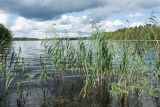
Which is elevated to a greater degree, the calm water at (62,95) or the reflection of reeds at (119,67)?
the reflection of reeds at (119,67)

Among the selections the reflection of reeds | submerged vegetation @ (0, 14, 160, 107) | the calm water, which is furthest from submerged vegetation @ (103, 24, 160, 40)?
the calm water

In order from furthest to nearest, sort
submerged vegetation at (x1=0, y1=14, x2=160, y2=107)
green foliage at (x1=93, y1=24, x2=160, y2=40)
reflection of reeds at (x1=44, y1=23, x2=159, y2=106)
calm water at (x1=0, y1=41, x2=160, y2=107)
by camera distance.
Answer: calm water at (x1=0, y1=41, x2=160, y2=107) < green foliage at (x1=93, y1=24, x2=160, y2=40) < submerged vegetation at (x1=0, y1=14, x2=160, y2=107) < reflection of reeds at (x1=44, y1=23, x2=159, y2=106)

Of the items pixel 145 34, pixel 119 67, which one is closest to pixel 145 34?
pixel 145 34

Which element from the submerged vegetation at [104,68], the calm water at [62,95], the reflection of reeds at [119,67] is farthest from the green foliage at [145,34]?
the calm water at [62,95]

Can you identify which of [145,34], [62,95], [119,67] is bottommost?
[62,95]

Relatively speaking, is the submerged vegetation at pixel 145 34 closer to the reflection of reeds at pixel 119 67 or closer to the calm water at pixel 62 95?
the reflection of reeds at pixel 119 67

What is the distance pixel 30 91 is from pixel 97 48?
4646 mm

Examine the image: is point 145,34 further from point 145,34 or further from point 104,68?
point 104,68

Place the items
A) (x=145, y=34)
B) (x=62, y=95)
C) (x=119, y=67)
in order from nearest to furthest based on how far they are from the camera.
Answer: (x=145, y=34)
(x=119, y=67)
(x=62, y=95)

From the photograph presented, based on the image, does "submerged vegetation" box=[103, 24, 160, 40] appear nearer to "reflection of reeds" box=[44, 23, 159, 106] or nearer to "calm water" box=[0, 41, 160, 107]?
"reflection of reeds" box=[44, 23, 159, 106]

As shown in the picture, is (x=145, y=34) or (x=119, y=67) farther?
(x=119, y=67)

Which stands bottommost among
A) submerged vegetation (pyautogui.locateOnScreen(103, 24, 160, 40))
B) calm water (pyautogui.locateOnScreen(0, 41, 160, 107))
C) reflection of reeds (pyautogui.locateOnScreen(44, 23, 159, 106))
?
calm water (pyautogui.locateOnScreen(0, 41, 160, 107))

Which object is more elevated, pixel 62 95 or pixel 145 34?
pixel 145 34

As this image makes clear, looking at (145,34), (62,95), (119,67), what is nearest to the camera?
(145,34)
